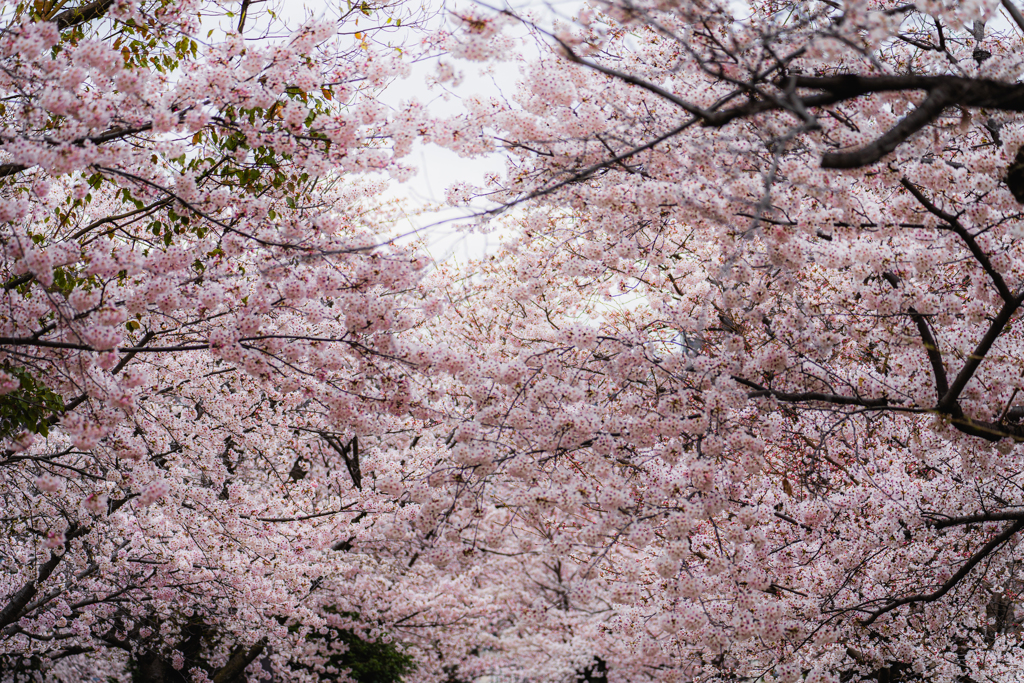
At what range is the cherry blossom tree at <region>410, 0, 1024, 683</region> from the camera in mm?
4691

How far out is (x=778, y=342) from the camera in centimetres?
521

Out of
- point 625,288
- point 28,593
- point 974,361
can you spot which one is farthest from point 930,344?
point 28,593

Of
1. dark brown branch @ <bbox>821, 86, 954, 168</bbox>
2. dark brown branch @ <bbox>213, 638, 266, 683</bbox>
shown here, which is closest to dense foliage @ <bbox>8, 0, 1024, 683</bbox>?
dark brown branch @ <bbox>821, 86, 954, 168</bbox>

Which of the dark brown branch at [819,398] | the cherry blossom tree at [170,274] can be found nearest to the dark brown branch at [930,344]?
the dark brown branch at [819,398]

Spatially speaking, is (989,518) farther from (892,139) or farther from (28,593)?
(28,593)

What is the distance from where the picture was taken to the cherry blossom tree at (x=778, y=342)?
4691 millimetres

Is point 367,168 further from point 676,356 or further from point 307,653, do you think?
point 307,653

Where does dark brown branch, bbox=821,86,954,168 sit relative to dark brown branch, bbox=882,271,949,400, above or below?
below

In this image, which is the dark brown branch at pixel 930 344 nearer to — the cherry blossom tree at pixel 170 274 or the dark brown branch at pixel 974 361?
the dark brown branch at pixel 974 361

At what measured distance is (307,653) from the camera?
12453 mm

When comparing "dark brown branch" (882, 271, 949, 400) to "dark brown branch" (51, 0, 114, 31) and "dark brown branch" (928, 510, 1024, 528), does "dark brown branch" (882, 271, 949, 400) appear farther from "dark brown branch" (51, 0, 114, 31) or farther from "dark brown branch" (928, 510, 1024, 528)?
"dark brown branch" (51, 0, 114, 31)

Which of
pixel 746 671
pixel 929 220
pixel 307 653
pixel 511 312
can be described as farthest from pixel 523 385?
pixel 307 653

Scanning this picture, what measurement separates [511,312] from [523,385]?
7.50 m

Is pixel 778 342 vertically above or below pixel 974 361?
above
